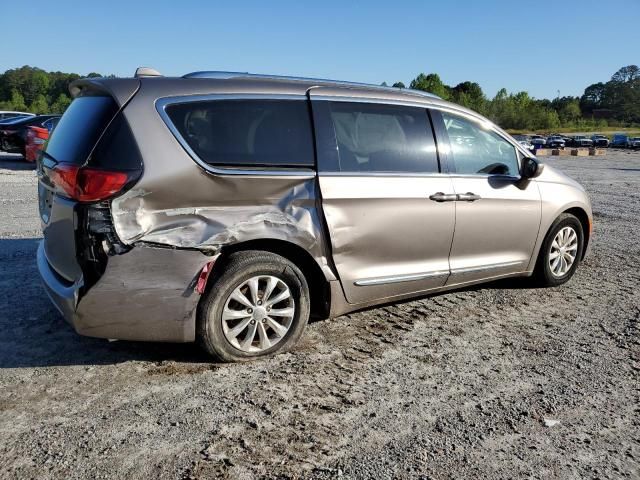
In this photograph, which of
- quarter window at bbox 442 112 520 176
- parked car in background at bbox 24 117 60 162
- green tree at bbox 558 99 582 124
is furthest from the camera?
green tree at bbox 558 99 582 124

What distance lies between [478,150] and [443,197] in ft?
2.28

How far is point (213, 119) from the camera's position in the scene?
3.64m

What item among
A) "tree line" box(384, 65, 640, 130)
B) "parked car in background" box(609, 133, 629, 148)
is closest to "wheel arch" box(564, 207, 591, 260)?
"parked car in background" box(609, 133, 629, 148)

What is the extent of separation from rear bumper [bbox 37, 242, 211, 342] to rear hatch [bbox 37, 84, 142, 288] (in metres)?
0.10

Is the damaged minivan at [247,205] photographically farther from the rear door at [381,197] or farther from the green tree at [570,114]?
the green tree at [570,114]

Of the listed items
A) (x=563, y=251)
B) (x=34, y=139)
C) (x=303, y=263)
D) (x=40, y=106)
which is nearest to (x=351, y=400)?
(x=303, y=263)

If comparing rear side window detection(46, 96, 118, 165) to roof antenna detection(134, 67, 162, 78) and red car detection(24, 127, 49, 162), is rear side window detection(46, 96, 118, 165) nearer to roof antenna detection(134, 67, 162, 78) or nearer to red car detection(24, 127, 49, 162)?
roof antenna detection(134, 67, 162, 78)

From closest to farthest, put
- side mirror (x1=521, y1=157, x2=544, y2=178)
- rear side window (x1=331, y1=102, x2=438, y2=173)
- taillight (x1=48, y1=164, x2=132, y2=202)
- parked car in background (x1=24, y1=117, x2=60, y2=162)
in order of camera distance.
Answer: taillight (x1=48, y1=164, x2=132, y2=202), rear side window (x1=331, y1=102, x2=438, y2=173), side mirror (x1=521, y1=157, x2=544, y2=178), parked car in background (x1=24, y1=117, x2=60, y2=162)

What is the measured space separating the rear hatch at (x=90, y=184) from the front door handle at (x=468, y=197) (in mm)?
2530

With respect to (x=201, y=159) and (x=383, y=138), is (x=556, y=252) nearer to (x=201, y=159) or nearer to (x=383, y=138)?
(x=383, y=138)

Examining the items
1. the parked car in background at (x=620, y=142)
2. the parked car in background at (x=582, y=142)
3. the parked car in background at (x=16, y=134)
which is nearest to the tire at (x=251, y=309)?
the parked car in background at (x=16, y=134)

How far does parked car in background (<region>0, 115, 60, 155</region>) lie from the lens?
59.1 ft

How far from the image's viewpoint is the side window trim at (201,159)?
3.50 m

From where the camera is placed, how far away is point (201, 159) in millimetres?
3533
